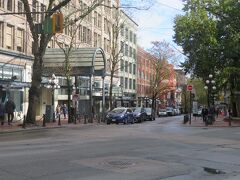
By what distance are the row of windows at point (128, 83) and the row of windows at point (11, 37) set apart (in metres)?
41.6

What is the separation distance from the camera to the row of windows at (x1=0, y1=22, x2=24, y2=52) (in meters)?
42.7

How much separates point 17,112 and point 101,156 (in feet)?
104

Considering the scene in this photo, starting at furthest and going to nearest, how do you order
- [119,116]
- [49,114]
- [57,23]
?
[119,116] → [49,114] → [57,23]

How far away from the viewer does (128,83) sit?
307 feet

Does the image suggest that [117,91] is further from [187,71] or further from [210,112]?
[210,112]

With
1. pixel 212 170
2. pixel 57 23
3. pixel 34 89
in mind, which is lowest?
pixel 212 170

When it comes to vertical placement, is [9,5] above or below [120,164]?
above

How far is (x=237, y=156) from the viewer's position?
16.0 meters

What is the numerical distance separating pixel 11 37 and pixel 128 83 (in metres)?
50.6

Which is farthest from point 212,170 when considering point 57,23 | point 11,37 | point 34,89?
point 11,37

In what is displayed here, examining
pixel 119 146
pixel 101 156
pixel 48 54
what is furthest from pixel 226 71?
pixel 101 156

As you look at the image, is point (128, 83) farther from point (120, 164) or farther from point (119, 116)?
point (120, 164)

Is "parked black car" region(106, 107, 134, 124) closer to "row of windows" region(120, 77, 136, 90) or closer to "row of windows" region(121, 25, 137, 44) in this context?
"row of windows" region(120, 77, 136, 90)

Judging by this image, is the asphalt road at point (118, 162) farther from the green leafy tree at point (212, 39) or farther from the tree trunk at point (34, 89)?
the green leafy tree at point (212, 39)
